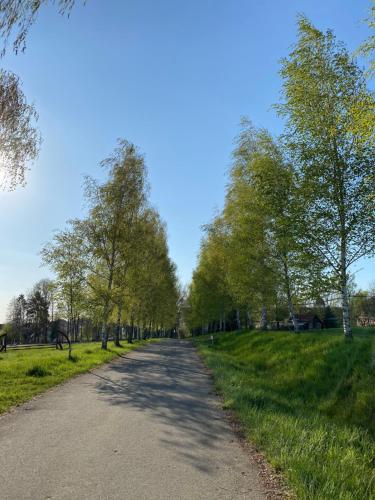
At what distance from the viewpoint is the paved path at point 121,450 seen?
16.0 feet

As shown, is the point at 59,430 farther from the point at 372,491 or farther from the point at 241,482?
the point at 372,491

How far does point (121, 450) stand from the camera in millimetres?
6289

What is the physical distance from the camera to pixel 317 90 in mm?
17078

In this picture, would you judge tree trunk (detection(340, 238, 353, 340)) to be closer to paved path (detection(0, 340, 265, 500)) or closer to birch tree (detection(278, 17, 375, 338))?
birch tree (detection(278, 17, 375, 338))

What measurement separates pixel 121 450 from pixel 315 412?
5.84 metres

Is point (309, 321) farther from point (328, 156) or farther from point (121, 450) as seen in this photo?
point (121, 450)

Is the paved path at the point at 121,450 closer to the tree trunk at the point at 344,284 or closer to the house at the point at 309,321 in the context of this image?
the tree trunk at the point at 344,284

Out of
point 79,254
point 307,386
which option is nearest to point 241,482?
point 307,386

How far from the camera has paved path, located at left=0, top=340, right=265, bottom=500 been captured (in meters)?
4.87

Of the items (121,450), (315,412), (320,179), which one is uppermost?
(320,179)

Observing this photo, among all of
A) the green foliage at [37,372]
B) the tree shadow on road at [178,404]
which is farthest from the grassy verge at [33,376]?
the tree shadow on road at [178,404]

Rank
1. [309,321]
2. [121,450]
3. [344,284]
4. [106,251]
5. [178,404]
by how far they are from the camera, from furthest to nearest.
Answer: [309,321], [106,251], [344,284], [178,404], [121,450]

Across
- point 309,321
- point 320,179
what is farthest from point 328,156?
point 309,321

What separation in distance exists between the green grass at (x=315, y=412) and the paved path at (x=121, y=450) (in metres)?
0.59
